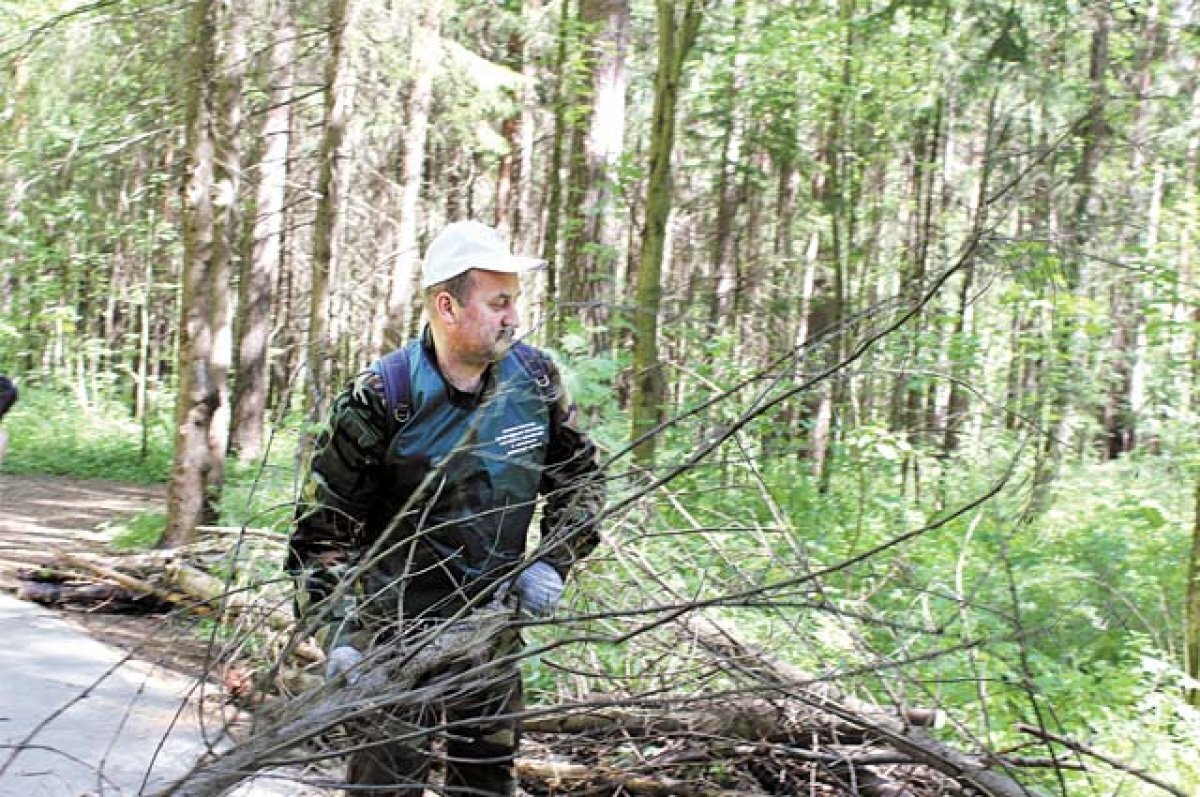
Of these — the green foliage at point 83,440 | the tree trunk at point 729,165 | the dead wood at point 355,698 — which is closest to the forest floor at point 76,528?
the green foliage at point 83,440

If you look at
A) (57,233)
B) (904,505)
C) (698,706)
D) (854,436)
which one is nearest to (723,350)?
(854,436)

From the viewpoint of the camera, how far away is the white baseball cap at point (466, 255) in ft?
11.7

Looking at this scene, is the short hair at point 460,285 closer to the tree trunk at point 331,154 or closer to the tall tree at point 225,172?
the tall tree at point 225,172

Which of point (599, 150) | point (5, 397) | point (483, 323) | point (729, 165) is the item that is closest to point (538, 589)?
point (483, 323)

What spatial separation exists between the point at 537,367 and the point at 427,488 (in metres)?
0.54

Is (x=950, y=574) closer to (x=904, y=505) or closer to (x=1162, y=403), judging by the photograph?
(x=904, y=505)

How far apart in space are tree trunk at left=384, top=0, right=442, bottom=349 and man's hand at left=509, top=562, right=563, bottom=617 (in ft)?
38.4

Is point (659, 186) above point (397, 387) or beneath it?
above

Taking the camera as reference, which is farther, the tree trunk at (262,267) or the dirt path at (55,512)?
the tree trunk at (262,267)

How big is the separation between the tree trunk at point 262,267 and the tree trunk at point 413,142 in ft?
5.24

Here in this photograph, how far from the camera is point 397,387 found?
3.56 metres

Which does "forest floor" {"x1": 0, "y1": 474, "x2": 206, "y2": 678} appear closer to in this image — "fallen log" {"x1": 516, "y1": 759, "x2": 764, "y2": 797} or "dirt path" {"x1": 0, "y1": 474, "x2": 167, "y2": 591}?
"dirt path" {"x1": 0, "y1": 474, "x2": 167, "y2": 591}

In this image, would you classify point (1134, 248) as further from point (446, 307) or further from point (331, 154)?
point (446, 307)

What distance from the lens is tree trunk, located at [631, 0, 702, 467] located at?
9.48 meters
